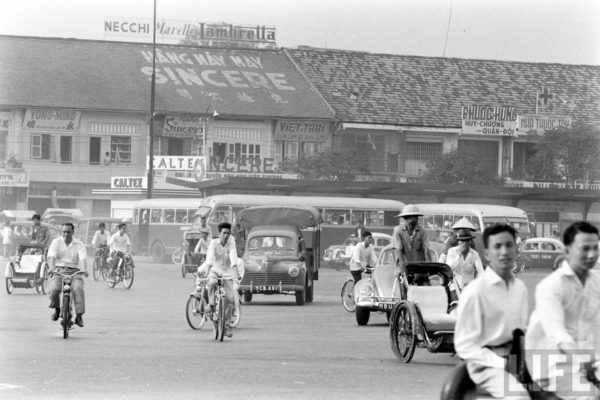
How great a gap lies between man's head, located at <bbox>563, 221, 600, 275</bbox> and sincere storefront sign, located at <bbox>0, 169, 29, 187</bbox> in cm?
6596

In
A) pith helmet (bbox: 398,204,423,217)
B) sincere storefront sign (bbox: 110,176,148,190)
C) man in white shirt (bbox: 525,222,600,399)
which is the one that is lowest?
man in white shirt (bbox: 525,222,600,399)

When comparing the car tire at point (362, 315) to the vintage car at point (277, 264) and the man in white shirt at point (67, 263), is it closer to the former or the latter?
the man in white shirt at point (67, 263)

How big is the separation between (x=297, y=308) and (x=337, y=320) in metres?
4.32

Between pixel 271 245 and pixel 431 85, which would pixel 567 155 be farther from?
pixel 271 245

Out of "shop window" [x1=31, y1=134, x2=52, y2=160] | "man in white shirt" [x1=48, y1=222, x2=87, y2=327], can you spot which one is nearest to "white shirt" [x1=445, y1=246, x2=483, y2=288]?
"man in white shirt" [x1=48, y1=222, x2=87, y2=327]

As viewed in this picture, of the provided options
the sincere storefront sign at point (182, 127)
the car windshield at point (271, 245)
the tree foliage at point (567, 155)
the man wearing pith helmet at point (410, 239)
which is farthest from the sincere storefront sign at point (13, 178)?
the man wearing pith helmet at point (410, 239)

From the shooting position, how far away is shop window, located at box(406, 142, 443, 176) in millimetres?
79312

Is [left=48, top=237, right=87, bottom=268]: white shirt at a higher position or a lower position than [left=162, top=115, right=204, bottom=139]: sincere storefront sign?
lower

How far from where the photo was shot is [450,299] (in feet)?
61.4

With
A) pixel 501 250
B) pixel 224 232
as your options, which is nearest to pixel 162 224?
pixel 224 232

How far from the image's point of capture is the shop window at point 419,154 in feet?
260

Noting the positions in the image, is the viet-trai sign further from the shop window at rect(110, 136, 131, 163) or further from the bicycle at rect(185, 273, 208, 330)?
the bicycle at rect(185, 273, 208, 330)

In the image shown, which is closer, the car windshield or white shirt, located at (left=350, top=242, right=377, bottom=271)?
white shirt, located at (left=350, top=242, right=377, bottom=271)

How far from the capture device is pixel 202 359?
16812 mm
